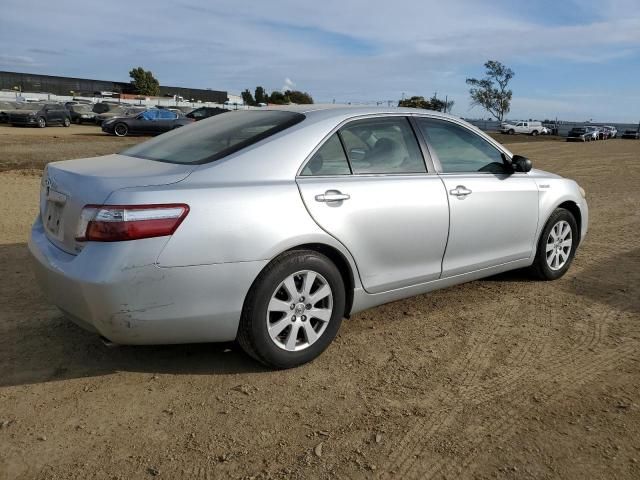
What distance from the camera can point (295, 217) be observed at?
3164mm

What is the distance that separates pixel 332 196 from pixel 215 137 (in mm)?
907

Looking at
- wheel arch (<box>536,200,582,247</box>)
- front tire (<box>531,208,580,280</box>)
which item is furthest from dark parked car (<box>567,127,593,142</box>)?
front tire (<box>531,208,580,280</box>)

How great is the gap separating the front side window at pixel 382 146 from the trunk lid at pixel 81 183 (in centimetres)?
109

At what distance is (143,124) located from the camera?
2711cm

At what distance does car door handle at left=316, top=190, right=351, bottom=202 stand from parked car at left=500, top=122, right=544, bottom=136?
6688 centimetres

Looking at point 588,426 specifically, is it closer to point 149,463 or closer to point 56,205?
point 149,463

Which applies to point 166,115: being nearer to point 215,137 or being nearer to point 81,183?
point 215,137

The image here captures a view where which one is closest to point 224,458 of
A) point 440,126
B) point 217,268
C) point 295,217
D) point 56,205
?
point 217,268

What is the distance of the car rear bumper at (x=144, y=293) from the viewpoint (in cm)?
275

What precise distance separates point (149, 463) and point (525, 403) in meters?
1.94

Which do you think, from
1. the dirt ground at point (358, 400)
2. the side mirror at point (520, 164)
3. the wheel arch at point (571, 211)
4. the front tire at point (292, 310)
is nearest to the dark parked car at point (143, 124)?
A: the wheel arch at point (571, 211)

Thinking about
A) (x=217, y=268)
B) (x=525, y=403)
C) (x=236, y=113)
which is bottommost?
(x=525, y=403)

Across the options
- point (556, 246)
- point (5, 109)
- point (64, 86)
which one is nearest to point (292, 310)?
point (556, 246)

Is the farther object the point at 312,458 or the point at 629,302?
the point at 629,302
